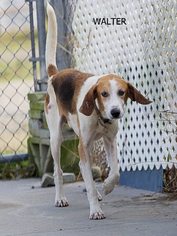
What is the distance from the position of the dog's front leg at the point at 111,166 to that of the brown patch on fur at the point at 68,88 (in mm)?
363

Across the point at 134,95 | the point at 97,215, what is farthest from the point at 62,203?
the point at 134,95

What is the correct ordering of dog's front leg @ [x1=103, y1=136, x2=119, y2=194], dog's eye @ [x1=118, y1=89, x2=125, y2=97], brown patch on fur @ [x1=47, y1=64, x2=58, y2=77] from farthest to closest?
brown patch on fur @ [x1=47, y1=64, x2=58, y2=77], dog's front leg @ [x1=103, y1=136, x2=119, y2=194], dog's eye @ [x1=118, y1=89, x2=125, y2=97]

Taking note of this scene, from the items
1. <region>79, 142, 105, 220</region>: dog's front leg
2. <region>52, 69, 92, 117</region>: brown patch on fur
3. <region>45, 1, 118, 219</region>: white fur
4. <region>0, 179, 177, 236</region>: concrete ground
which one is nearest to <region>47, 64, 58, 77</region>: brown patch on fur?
<region>52, 69, 92, 117</region>: brown patch on fur

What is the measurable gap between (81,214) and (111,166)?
0.39 m

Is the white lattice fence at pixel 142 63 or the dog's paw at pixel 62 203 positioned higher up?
the white lattice fence at pixel 142 63

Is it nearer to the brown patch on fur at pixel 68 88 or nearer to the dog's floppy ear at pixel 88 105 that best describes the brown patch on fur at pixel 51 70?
the brown patch on fur at pixel 68 88

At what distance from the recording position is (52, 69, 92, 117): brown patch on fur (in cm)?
664

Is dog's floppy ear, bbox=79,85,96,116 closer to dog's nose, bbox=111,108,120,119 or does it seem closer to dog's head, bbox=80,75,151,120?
dog's head, bbox=80,75,151,120

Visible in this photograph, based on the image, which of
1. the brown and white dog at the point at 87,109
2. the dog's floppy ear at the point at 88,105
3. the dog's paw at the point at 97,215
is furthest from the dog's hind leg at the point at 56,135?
the dog's floppy ear at the point at 88,105

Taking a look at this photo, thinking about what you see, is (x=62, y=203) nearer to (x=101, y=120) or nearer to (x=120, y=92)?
(x=101, y=120)

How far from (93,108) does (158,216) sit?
0.82 m

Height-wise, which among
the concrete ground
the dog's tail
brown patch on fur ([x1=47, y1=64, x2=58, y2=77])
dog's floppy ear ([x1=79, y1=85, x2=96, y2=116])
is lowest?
the concrete ground

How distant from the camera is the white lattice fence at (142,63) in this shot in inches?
271

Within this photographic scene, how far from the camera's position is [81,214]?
631cm
